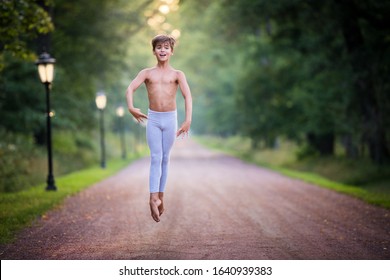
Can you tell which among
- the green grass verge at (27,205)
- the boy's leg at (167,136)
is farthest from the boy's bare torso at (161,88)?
the green grass verge at (27,205)

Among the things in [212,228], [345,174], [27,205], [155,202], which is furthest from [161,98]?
[345,174]

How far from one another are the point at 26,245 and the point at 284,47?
20.6 meters

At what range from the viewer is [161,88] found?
19.2 feet

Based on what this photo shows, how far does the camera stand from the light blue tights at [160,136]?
5.88m

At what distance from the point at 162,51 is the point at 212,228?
391cm

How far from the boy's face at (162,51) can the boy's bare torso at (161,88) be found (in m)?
0.15

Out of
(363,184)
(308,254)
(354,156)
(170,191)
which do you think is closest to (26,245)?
(308,254)

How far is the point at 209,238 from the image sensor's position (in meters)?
7.71

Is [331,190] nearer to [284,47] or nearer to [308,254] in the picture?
[308,254]

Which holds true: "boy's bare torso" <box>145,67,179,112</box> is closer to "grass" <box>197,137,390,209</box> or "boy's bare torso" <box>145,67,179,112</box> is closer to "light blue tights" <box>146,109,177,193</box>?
"light blue tights" <box>146,109,177,193</box>

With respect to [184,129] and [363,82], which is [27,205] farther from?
[363,82]

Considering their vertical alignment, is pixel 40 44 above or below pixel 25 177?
above

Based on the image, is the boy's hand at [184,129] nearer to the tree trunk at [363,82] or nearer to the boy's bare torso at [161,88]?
the boy's bare torso at [161,88]

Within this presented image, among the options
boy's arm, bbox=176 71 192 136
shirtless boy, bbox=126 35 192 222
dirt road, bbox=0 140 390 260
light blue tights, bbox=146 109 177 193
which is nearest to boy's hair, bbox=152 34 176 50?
shirtless boy, bbox=126 35 192 222
